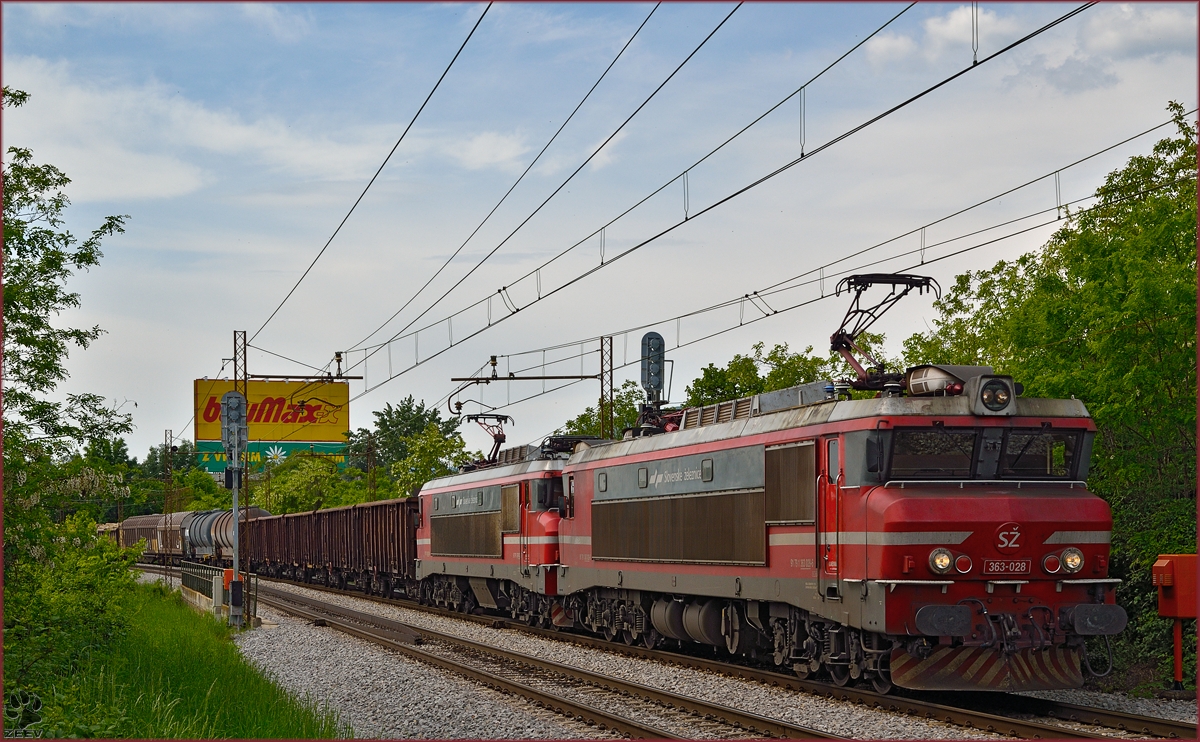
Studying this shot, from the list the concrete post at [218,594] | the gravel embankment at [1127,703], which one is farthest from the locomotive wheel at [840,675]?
the concrete post at [218,594]

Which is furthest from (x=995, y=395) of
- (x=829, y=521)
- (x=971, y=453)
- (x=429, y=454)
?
(x=429, y=454)

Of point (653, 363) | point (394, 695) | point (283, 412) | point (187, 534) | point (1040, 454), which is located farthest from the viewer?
point (283, 412)

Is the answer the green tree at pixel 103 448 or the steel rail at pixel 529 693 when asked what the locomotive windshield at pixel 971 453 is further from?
the green tree at pixel 103 448

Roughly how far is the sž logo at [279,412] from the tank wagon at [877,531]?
67456 millimetres

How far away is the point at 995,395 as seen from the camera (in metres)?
14.8

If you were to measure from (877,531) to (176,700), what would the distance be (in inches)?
301

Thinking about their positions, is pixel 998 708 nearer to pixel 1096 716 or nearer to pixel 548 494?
pixel 1096 716

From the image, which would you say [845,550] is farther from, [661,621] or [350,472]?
[350,472]

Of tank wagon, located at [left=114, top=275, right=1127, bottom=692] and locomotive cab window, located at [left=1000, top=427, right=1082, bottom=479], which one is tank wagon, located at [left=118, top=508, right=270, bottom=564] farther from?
locomotive cab window, located at [left=1000, top=427, right=1082, bottom=479]

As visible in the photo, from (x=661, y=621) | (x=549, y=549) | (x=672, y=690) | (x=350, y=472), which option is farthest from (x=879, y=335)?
(x=350, y=472)

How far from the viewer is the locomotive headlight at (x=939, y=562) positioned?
14047 millimetres

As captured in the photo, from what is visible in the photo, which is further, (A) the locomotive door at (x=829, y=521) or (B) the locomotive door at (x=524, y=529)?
(B) the locomotive door at (x=524, y=529)

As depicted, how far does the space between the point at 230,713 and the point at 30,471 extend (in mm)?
4728

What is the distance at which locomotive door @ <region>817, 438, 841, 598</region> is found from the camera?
1509 centimetres
